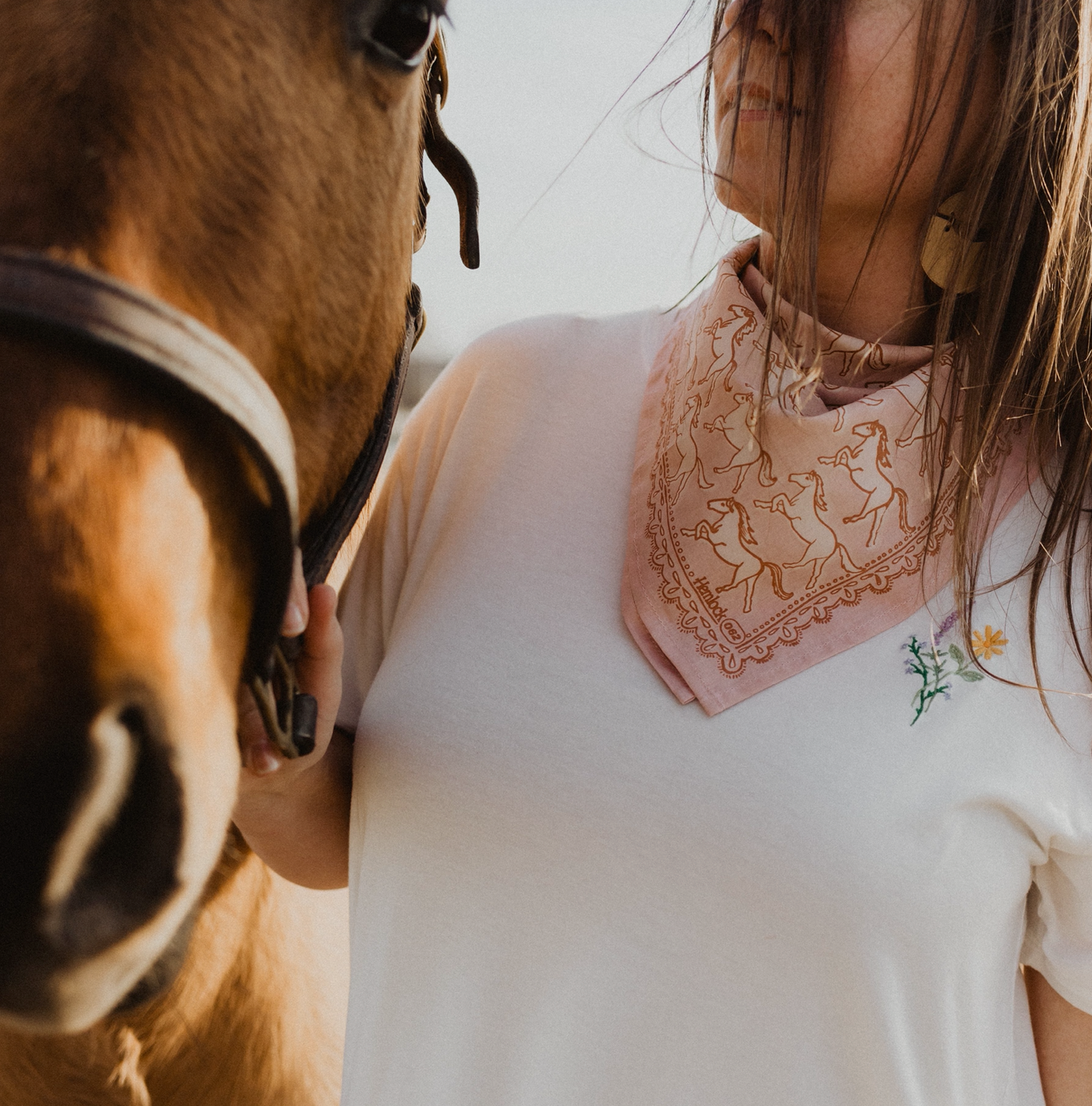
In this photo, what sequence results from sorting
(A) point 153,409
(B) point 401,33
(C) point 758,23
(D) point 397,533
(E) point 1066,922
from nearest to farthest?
1. (A) point 153,409
2. (B) point 401,33
3. (E) point 1066,922
4. (C) point 758,23
5. (D) point 397,533

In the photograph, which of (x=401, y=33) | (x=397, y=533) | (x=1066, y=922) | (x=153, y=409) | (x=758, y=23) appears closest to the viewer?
(x=153, y=409)

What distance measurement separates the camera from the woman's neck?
1.07 metres

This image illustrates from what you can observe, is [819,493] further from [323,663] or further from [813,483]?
[323,663]

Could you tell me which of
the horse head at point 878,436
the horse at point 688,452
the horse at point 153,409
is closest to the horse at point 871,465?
the horse head at point 878,436

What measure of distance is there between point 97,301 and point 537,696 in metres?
0.51

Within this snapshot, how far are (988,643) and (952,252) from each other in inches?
15.1

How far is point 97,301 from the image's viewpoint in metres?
0.57

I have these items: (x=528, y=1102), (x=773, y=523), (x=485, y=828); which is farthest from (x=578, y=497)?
(x=528, y=1102)

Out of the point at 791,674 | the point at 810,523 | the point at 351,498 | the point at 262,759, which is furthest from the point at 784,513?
the point at 262,759

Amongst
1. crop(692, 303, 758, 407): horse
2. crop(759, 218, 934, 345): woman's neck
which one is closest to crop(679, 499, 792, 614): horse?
crop(692, 303, 758, 407): horse

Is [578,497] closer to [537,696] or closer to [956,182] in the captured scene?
[537,696]

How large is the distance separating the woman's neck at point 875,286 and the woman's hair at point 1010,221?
0.07m

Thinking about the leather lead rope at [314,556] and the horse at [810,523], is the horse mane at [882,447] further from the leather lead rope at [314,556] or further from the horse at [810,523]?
the leather lead rope at [314,556]

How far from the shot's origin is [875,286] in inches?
42.7
